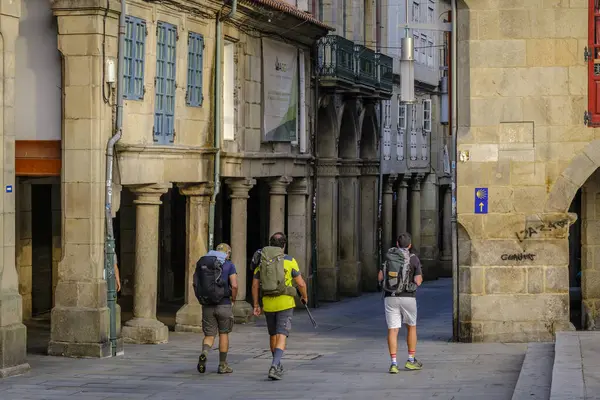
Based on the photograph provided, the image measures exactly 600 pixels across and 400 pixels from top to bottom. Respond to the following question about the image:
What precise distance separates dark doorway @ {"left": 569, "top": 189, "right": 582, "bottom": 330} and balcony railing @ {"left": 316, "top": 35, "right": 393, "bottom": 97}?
676cm

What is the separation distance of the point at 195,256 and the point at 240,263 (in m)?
2.80

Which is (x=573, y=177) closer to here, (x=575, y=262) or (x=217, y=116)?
(x=217, y=116)

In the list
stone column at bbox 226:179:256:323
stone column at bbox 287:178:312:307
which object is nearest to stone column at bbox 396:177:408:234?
stone column at bbox 287:178:312:307

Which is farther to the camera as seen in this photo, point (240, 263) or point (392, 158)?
point (392, 158)

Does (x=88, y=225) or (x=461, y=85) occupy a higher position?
(x=461, y=85)

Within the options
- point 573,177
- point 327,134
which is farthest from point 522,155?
point 327,134

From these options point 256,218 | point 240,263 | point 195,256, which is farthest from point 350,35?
point 195,256

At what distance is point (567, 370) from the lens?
15.2m

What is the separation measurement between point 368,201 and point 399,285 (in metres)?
22.0

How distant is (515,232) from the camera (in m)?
21.2

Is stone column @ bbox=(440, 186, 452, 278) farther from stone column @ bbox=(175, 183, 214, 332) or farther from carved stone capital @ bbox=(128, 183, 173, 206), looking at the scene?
carved stone capital @ bbox=(128, 183, 173, 206)

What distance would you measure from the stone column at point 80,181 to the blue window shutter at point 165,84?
2613 mm

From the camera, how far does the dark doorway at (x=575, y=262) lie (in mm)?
27406

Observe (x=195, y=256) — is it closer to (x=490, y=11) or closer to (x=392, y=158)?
(x=490, y=11)
